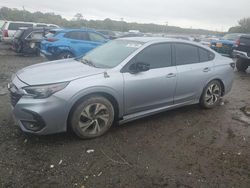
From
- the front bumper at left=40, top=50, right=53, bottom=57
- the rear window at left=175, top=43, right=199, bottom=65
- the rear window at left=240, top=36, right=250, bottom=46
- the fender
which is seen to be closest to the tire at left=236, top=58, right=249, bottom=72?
the rear window at left=240, top=36, right=250, bottom=46

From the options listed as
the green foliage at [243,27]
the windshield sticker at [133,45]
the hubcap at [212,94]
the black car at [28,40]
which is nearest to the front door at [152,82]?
the windshield sticker at [133,45]

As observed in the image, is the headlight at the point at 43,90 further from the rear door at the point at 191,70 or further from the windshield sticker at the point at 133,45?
the rear door at the point at 191,70

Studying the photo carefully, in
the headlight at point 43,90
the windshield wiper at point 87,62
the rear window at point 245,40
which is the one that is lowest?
the headlight at point 43,90

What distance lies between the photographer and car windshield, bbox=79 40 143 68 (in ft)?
15.8

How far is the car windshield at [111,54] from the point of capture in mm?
4824

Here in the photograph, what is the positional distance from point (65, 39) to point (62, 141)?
26.0ft

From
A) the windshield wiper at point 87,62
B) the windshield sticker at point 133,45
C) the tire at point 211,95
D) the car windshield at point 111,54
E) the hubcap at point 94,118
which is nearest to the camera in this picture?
the hubcap at point 94,118

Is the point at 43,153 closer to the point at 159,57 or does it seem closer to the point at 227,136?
the point at 159,57

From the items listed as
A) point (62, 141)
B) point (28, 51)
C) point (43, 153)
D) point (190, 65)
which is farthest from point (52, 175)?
point (28, 51)

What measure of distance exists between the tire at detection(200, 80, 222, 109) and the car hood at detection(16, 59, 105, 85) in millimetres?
2558

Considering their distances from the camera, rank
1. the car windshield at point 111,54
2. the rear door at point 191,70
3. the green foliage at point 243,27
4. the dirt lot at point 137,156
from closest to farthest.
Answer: the dirt lot at point 137,156 < the car windshield at point 111,54 < the rear door at point 191,70 < the green foliage at point 243,27

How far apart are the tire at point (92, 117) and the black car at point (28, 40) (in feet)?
37.2

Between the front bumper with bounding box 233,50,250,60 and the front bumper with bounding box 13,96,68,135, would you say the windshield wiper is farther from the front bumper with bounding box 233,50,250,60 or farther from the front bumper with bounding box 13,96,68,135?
the front bumper with bounding box 233,50,250,60

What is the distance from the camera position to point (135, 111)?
4785 millimetres
